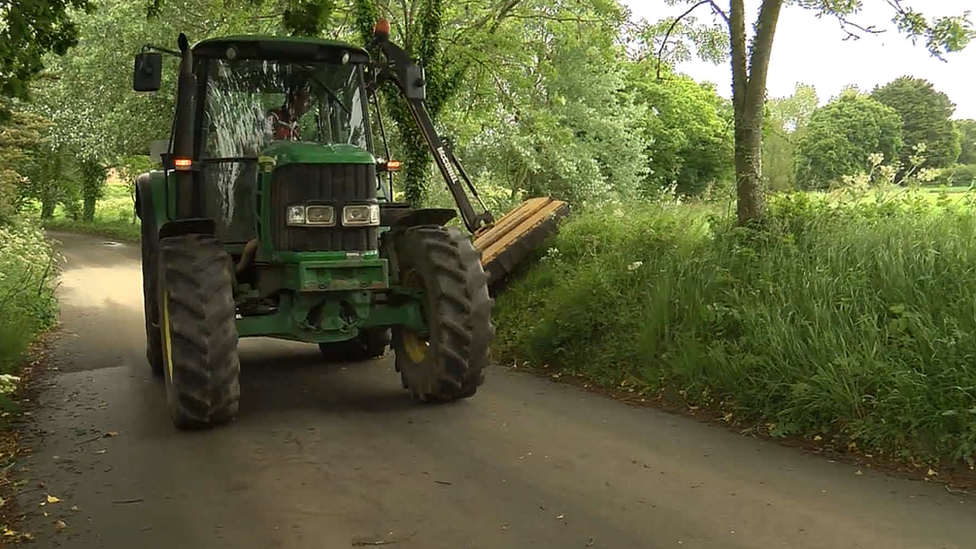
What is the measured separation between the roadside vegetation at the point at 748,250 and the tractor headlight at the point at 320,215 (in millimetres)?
2634

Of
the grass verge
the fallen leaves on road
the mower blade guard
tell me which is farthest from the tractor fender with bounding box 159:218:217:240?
the mower blade guard

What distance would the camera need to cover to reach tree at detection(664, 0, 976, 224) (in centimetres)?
719

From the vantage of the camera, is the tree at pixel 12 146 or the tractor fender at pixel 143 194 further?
the tree at pixel 12 146

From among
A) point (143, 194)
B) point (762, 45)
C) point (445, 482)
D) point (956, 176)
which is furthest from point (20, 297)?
point (956, 176)

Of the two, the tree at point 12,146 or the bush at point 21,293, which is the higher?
the tree at point 12,146

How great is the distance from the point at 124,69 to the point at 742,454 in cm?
2087

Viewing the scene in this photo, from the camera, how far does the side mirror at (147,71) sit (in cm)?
634

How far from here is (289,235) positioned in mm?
6055

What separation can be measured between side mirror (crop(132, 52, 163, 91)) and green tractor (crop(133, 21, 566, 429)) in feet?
0.03

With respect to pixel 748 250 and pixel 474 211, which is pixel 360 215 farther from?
pixel 474 211

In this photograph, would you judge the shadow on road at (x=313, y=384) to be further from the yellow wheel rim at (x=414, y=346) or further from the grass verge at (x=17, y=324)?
the grass verge at (x=17, y=324)

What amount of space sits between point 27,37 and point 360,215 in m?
3.20

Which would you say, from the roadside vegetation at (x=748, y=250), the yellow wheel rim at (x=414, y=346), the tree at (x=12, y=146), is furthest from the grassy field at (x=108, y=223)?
the yellow wheel rim at (x=414, y=346)

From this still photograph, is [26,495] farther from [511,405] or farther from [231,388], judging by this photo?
[511,405]
